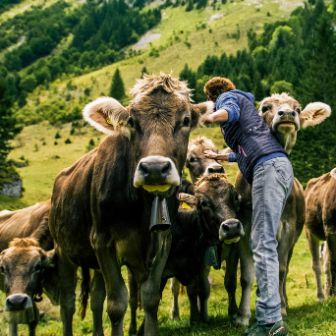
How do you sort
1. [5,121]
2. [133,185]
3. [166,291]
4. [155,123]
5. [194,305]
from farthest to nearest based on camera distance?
[5,121], [166,291], [194,305], [133,185], [155,123]

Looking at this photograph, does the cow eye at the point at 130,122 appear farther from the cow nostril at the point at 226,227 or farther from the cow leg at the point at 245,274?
the cow leg at the point at 245,274

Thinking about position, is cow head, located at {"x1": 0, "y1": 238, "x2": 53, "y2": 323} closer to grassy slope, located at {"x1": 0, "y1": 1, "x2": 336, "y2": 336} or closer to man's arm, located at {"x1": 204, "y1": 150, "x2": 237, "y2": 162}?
grassy slope, located at {"x1": 0, "y1": 1, "x2": 336, "y2": 336}

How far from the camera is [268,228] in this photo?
643 centimetres

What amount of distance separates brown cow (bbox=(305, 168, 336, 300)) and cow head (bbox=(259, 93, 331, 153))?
270cm

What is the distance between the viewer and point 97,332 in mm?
8188

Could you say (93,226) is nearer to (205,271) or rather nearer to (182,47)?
(205,271)

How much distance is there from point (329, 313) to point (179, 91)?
182 inches

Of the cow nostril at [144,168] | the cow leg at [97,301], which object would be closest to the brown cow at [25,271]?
the cow leg at [97,301]

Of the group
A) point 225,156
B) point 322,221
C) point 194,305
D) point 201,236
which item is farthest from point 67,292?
point 322,221

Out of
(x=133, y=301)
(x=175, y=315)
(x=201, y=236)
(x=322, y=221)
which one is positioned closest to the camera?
(x=201, y=236)

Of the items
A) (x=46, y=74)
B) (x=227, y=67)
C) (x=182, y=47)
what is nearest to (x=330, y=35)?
(x=227, y=67)

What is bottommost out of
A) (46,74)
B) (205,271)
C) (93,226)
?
(46,74)

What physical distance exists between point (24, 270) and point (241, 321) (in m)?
3.39

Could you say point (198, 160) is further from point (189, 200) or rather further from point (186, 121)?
point (186, 121)
